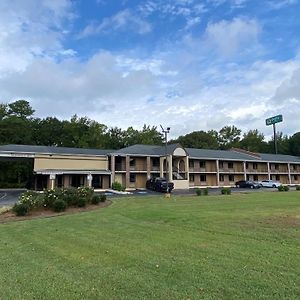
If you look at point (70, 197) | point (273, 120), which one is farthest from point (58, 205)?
point (273, 120)

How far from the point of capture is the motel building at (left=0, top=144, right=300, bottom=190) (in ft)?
147

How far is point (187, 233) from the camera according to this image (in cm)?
1125

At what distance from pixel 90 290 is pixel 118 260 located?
2119 millimetres

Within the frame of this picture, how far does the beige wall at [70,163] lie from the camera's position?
1754 inches

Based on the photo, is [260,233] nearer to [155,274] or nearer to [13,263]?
[155,274]

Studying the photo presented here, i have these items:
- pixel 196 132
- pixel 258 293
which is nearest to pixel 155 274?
pixel 258 293

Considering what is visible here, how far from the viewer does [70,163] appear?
154 feet

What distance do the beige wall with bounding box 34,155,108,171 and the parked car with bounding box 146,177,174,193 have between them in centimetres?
680

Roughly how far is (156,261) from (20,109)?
2653 inches

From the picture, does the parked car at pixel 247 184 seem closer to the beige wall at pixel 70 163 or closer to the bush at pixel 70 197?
the beige wall at pixel 70 163

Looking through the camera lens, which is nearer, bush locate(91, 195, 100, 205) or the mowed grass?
the mowed grass

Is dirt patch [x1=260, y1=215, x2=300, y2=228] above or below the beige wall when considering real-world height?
below

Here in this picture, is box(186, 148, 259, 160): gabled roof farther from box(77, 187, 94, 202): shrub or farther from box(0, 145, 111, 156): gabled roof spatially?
box(77, 187, 94, 202): shrub

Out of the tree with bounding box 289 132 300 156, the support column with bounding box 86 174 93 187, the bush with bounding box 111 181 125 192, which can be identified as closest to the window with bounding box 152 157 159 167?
the bush with bounding box 111 181 125 192
